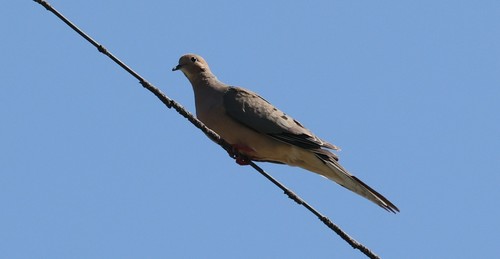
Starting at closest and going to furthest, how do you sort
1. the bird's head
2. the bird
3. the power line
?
the power line, the bird, the bird's head

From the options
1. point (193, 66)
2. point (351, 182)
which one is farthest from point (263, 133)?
point (193, 66)

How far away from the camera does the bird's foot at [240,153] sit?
6688 mm

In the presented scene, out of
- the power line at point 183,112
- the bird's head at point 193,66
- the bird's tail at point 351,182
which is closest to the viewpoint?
the power line at point 183,112

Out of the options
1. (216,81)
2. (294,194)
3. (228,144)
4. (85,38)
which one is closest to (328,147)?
(228,144)

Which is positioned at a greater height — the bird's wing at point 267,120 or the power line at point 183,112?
the bird's wing at point 267,120

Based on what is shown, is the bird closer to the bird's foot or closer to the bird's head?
the bird's foot

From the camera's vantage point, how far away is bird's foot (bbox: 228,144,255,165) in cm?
669

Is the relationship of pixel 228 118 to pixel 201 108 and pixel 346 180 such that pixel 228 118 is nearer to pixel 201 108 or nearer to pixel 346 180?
pixel 201 108

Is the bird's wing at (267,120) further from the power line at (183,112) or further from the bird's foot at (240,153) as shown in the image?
the power line at (183,112)

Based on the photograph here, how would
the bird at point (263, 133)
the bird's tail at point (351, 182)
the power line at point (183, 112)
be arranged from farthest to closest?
the bird at point (263, 133), the bird's tail at point (351, 182), the power line at point (183, 112)

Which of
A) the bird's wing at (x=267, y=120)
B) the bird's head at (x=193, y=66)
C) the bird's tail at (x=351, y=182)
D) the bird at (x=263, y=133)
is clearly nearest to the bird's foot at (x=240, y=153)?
the bird at (x=263, y=133)

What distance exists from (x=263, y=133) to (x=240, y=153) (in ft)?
0.80

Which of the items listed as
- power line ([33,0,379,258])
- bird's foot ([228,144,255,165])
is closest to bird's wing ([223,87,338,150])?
bird's foot ([228,144,255,165])

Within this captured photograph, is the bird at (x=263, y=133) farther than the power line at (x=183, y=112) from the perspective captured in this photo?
Yes
